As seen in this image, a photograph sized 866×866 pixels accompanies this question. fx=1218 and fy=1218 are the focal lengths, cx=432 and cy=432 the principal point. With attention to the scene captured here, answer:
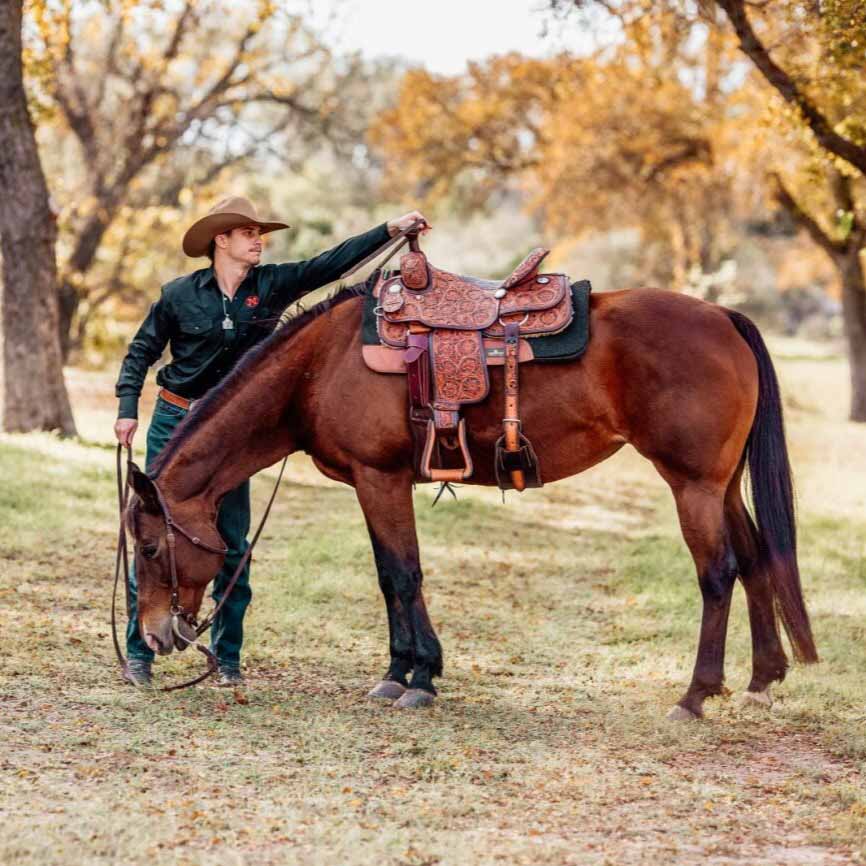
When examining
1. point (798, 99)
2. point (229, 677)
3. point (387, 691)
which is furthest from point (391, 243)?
point (798, 99)

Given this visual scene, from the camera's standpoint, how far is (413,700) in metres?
5.31

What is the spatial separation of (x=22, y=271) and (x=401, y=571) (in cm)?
838

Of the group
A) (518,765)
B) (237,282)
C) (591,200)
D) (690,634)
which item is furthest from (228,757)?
(591,200)

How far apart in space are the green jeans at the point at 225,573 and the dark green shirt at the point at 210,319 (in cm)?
15

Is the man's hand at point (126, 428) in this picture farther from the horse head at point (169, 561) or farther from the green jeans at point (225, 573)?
the horse head at point (169, 561)

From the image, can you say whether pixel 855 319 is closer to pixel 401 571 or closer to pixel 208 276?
pixel 401 571

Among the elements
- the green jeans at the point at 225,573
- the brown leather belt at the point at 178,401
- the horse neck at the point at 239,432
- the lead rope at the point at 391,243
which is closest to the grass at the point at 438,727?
the green jeans at the point at 225,573

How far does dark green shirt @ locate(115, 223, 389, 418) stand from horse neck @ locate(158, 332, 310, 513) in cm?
26

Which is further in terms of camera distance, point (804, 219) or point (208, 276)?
point (804, 219)

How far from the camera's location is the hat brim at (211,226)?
17.8 feet

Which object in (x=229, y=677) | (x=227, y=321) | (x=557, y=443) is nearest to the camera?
(x=557, y=443)

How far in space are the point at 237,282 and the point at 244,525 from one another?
1.12 meters

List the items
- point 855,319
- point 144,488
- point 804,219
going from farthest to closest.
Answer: point 855,319 < point 804,219 < point 144,488

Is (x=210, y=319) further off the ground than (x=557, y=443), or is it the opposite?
(x=210, y=319)
